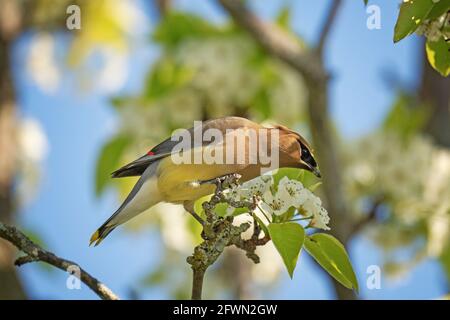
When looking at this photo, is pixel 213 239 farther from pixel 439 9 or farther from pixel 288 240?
pixel 439 9

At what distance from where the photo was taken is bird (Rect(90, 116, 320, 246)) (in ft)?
10.5

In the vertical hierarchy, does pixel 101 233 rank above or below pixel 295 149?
below

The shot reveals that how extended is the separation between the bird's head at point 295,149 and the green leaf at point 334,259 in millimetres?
888

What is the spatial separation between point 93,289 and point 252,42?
3.29m

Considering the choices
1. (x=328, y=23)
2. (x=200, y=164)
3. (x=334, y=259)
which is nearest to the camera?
(x=334, y=259)

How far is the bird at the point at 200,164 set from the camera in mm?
3186

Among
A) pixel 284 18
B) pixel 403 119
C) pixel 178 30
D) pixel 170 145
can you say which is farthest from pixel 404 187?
pixel 170 145

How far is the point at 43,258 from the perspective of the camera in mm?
2572

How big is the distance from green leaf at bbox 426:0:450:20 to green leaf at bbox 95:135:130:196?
10.3 feet

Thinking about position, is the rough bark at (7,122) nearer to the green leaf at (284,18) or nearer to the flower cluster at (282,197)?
the green leaf at (284,18)

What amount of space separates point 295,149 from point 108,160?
2131 millimetres
